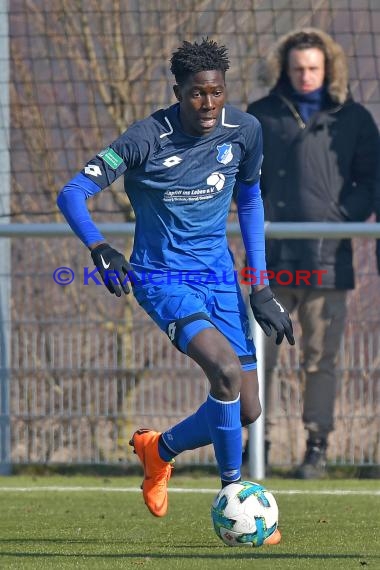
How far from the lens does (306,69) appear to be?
8.91 m

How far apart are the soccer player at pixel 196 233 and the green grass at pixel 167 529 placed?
0.35 meters

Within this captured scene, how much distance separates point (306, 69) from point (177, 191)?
301 centimetres

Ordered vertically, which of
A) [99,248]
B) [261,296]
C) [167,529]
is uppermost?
[99,248]

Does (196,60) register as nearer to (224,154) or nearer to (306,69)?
(224,154)

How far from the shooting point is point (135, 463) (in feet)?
31.3

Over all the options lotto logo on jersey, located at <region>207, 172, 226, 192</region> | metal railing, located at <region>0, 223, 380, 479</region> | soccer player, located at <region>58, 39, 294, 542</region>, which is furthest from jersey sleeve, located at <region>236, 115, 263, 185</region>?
metal railing, located at <region>0, 223, 380, 479</region>

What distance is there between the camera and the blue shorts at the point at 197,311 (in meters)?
5.88

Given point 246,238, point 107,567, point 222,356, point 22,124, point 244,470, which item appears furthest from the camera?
point 22,124

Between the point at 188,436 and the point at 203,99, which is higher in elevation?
the point at 203,99

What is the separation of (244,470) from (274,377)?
64cm

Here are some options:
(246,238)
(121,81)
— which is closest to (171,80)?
(121,81)

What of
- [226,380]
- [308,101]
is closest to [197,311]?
[226,380]

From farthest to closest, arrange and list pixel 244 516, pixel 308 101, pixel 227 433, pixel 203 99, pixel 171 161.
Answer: pixel 308 101, pixel 171 161, pixel 203 99, pixel 227 433, pixel 244 516

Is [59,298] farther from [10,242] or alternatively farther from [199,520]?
[199,520]
